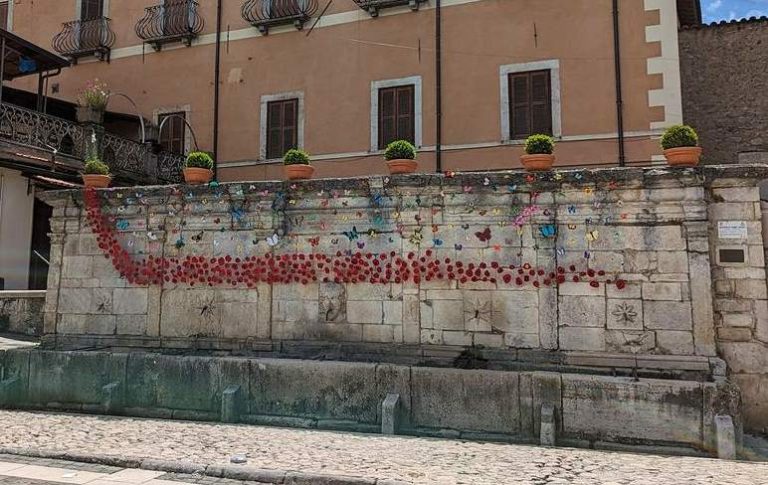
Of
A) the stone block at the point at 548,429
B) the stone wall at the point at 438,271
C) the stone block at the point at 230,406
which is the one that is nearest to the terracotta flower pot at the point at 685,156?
the stone wall at the point at 438,271

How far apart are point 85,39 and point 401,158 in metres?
14.3

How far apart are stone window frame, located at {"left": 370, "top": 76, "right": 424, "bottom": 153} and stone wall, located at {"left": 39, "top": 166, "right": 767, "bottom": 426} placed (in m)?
6.22

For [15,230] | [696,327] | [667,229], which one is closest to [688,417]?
[696,327]

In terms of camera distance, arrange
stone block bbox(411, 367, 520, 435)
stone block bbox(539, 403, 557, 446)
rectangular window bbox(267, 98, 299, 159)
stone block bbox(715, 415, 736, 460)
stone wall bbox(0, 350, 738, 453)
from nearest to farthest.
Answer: stone block bbox(715, 415, 736, 460) → stone wall bbox(0, 350, 738, 453) → stone block bbox(539, 403, 557, 446) → stone block bbox(411, 367, 520, 435) → rectangular window bbox(267, 98, 299, 159)

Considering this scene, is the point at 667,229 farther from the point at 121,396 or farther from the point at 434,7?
the point at 434,7

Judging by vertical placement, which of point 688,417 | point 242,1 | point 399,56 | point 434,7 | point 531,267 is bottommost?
point 688,417

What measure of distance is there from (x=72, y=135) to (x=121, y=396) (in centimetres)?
821

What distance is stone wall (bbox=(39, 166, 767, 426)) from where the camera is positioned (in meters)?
7.41

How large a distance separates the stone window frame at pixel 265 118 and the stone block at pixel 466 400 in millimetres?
9479

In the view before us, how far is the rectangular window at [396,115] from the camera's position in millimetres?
14688

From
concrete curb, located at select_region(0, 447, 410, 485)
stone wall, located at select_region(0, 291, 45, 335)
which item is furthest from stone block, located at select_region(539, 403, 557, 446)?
stone wall, located at select_region(0, 291, 45, 335)

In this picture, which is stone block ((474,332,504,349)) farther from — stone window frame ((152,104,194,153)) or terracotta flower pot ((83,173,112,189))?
stone window frame ((152,104,194,153))

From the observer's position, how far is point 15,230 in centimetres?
1566

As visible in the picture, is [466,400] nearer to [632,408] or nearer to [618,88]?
[632,408]
